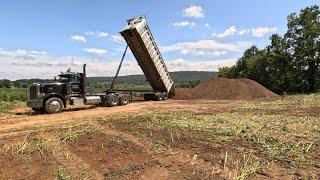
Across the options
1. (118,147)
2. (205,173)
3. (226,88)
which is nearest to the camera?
(205,173)

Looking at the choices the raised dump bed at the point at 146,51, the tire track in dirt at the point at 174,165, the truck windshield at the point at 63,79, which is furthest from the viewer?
the raised dump bed at the point at 146,51

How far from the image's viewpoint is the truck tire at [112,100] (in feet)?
75.3

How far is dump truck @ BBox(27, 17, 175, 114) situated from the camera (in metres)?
19.6

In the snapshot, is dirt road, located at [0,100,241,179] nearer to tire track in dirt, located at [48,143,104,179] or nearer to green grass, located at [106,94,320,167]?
tire track in dirt, located at [48,143,104,179]

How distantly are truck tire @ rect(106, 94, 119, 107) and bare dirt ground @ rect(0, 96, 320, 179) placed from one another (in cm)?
779

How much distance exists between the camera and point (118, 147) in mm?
10320

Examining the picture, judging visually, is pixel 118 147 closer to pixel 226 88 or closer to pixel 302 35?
pixel 226 88

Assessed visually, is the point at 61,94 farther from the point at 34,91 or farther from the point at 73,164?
the point at 73,164

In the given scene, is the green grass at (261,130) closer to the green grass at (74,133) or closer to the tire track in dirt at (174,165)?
the tire track in dirt at (174,165)

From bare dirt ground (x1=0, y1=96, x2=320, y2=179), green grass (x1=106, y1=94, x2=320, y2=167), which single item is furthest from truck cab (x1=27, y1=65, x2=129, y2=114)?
green grass (x1=106, y1=94, x2=320, y2=167)

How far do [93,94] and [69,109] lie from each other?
5.01ft

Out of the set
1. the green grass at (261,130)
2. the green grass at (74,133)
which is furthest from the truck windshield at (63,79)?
the green grass at (74,133)

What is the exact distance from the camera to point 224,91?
30.6 m

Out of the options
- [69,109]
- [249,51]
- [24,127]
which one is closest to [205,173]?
[24,127]
